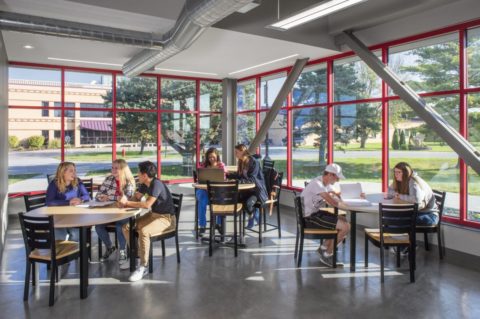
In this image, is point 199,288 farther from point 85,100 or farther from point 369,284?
point 85,100

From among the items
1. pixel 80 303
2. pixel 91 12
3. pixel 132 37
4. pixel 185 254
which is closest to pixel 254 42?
pixel 132 37

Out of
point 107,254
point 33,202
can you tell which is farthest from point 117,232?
point 33,202

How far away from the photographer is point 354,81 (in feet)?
23.2

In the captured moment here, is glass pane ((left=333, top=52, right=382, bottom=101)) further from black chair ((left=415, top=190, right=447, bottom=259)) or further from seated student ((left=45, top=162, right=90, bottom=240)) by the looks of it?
seated student ((left=45, top=162, right=90, bottom=240))

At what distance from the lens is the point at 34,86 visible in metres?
7.97

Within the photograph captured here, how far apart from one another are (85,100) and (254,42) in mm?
4520

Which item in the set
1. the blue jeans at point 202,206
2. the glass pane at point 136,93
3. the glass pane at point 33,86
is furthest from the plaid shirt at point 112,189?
the glass pane at point 136,93

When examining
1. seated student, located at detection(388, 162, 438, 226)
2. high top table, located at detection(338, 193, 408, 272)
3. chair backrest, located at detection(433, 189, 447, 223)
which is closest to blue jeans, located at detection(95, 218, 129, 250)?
high top table, located at detection(338, 193, 408, 272)

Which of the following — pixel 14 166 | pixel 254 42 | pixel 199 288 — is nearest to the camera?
pixel 199 288

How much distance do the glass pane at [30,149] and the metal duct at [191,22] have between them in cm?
324

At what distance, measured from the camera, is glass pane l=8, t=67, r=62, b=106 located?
7766 millimetres

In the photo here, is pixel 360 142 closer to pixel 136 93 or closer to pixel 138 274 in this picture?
pixel 138 274

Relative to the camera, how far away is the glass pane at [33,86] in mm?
7766

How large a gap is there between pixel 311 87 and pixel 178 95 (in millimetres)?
3629
